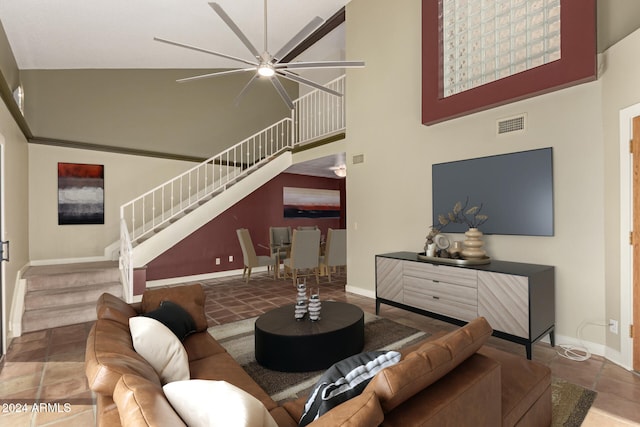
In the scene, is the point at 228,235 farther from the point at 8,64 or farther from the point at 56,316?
the point at 8,64

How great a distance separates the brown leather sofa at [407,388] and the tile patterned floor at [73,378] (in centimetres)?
85

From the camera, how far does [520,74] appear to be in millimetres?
3279


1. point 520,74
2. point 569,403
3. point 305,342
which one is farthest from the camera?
point 520,74

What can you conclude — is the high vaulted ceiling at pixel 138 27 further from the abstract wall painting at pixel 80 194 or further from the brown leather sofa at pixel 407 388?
the brown leather sofa at pixel 407 388

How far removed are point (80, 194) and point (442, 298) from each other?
6416 millimetres

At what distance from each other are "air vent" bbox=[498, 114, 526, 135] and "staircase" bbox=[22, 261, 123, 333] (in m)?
5.61

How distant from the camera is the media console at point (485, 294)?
9.46 ft

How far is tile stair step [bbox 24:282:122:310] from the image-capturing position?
4.10 meters

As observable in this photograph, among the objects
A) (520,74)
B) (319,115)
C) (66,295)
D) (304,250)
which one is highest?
(319,115)

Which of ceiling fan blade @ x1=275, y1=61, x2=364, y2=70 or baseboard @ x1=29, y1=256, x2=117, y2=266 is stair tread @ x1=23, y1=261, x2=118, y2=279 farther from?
ceiling fan blade @ x1=275, y1=61, x2=364, y2=70

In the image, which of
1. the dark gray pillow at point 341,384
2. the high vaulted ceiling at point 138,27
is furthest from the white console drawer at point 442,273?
the high vaulted ceiling at point 138,27

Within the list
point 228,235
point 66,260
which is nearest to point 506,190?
point 228,235

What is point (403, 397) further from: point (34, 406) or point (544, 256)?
point (544, 256)

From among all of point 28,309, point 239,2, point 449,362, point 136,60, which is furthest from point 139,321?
point 136,60
